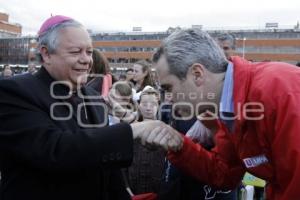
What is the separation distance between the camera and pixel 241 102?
2.09 m

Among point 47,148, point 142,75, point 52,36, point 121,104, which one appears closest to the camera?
→ point 47,148

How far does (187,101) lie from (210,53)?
347 millimetres

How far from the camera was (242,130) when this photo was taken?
2.17 meters

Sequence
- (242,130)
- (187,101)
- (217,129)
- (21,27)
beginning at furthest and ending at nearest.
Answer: (21,27), (217,129), (187,101), (242,130)

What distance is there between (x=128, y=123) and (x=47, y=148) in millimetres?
481

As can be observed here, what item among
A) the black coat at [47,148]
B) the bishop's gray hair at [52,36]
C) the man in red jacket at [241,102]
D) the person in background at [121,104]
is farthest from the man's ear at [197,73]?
the person in background at [121,104]

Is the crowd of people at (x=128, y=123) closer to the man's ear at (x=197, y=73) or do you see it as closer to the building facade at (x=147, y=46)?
the man's ear at (x=197, y=73)

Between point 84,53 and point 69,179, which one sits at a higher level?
point 84,53

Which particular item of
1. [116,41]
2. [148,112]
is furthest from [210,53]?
[116,41]

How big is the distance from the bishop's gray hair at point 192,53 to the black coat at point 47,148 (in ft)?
1.86

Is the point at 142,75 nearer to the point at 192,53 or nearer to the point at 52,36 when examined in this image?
the point at 192,53

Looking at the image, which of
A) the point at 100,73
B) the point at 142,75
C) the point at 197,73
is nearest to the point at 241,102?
the point at 197,73

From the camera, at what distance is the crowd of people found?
1898 mm

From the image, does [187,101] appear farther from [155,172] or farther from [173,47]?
[155,172]
